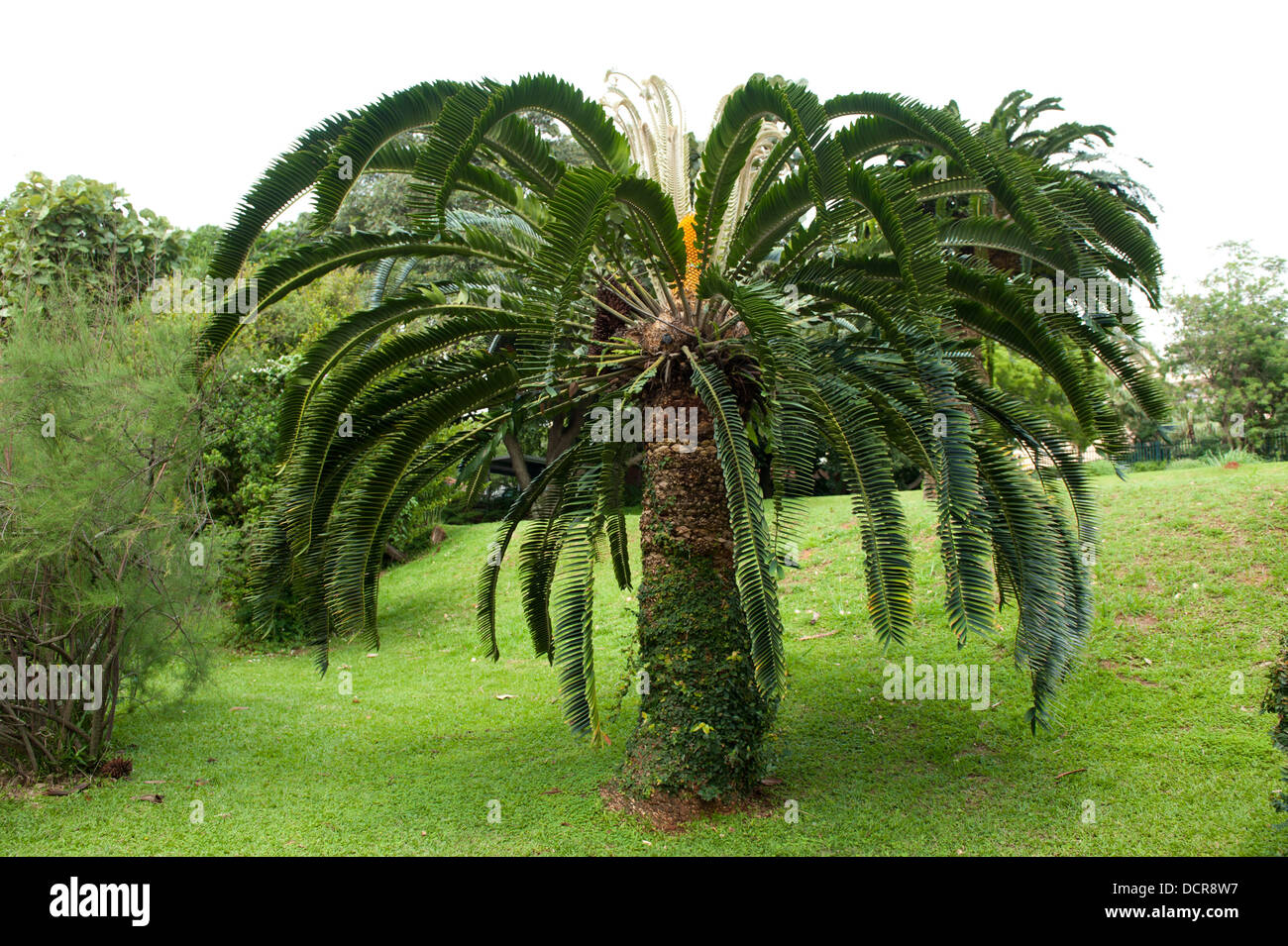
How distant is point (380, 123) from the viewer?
529 cm

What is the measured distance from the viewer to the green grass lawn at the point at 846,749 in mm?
6051

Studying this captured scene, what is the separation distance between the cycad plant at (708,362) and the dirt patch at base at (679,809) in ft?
0.39

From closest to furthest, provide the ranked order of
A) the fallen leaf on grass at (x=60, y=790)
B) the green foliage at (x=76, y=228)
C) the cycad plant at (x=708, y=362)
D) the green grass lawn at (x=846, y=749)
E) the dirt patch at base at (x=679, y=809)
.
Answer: the cycad plant at (x=708, y=362) < the green grass lawn at (x=846, y=749) < the dirt patch at base at (x=679, y=809) < the fallen leaf on grass at (x=60, y=790) < the green foliage at (x=76, y=228)

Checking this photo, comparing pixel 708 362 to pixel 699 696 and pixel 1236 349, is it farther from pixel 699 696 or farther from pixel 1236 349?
pixel 1236 349

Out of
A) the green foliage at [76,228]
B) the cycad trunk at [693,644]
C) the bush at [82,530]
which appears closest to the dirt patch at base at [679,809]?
the cycad trunk at [693,644]

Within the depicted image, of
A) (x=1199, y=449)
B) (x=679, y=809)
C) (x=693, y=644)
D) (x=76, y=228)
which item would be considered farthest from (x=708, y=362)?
(x=1199, y=449)

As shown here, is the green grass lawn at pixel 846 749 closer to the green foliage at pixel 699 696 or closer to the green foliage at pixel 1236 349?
the green foliage at pixel 699 696

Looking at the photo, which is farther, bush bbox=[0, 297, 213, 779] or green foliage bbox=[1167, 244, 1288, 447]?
green foliage bbox=[1167, 244, 1288, 447]

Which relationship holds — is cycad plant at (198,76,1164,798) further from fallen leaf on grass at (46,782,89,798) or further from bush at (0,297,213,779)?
fallen leaf on grass at (46,782,89,798)

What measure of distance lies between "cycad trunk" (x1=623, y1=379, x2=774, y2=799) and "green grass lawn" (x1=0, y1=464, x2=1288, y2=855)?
0.37 metres

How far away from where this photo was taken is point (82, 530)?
6.99 metres

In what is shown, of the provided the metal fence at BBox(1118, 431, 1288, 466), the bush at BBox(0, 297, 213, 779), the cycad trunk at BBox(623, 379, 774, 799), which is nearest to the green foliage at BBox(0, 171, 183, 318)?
the bush at BBox(0, 297, 213, 779)

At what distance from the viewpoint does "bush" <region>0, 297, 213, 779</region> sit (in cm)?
691

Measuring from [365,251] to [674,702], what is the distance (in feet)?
12.0
